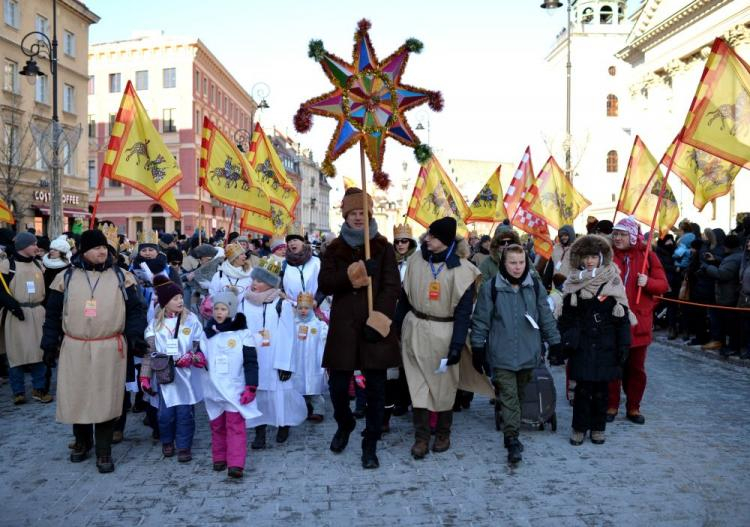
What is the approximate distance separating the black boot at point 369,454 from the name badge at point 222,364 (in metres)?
1.24

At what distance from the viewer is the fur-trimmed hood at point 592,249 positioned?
6445 mm

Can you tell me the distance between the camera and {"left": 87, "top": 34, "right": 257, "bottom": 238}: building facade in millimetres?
55344

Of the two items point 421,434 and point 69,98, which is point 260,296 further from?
point 69,98

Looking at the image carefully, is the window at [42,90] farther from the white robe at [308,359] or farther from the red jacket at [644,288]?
the red jacket at [644,288]

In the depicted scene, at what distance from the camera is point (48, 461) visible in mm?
5969

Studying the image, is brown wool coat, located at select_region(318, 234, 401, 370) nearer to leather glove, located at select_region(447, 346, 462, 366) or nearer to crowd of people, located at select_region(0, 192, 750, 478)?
crowd of people, located at select_region(0, 192, 750, 478)

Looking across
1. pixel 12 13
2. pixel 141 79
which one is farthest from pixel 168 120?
pixel 12 13

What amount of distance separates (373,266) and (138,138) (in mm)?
5145

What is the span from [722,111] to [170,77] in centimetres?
5362

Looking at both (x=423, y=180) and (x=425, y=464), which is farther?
(x=423, y=180)

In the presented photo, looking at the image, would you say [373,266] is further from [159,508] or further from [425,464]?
[159,508]

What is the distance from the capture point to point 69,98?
129ft

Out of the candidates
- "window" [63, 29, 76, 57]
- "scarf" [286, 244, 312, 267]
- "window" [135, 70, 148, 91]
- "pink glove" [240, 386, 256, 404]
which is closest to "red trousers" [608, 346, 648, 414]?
"scarf" [286, 244, 312, 267]

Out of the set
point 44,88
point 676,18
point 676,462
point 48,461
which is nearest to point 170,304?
point 48,461
